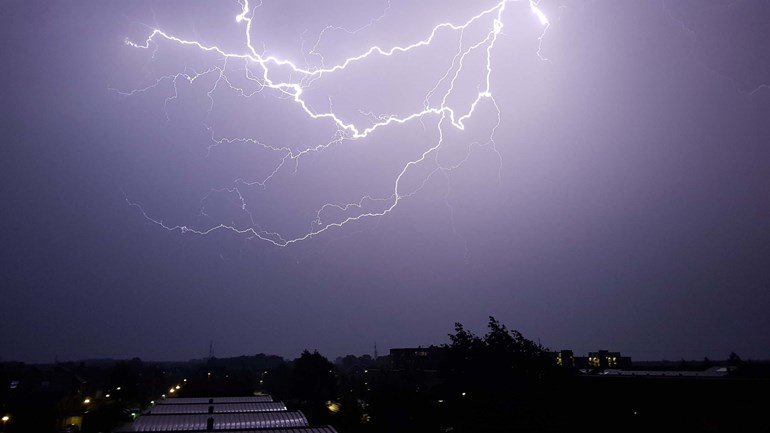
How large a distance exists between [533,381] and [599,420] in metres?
5.69

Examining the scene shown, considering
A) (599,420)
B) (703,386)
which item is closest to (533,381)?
(599,420)

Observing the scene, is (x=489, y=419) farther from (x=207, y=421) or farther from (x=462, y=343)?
(x=207, y=421)

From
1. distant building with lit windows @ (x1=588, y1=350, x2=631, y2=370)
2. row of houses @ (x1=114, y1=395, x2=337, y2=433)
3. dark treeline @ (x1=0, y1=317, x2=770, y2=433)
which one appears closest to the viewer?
dark treeline @ (x1=0, y1=317, x2=770, y2=433)

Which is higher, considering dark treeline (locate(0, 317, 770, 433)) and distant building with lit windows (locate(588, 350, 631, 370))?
dark treeline (locate(0, 317, 770, 433))

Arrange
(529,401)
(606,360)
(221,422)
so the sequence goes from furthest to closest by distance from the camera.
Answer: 1. (606,360)
2. (221,422)
3. (529,401)

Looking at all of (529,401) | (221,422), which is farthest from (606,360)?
(221,422)

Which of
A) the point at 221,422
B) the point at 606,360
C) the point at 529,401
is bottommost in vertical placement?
the point at 606,360

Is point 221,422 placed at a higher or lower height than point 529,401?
lower

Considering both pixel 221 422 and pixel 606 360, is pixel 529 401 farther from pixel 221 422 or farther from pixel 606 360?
pixel 606 360

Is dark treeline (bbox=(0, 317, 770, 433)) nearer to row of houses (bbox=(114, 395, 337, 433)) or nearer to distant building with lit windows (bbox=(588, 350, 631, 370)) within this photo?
row of houses (bbox=(114, 395, 337, 433))

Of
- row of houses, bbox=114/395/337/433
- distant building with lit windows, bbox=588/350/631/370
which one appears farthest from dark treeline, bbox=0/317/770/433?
distant building with lit windows, bbox=588/350/631/370

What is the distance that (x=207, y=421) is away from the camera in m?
14.0

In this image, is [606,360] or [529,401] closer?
[529,401]

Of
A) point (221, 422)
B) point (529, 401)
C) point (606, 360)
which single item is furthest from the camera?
point (606, 360)
